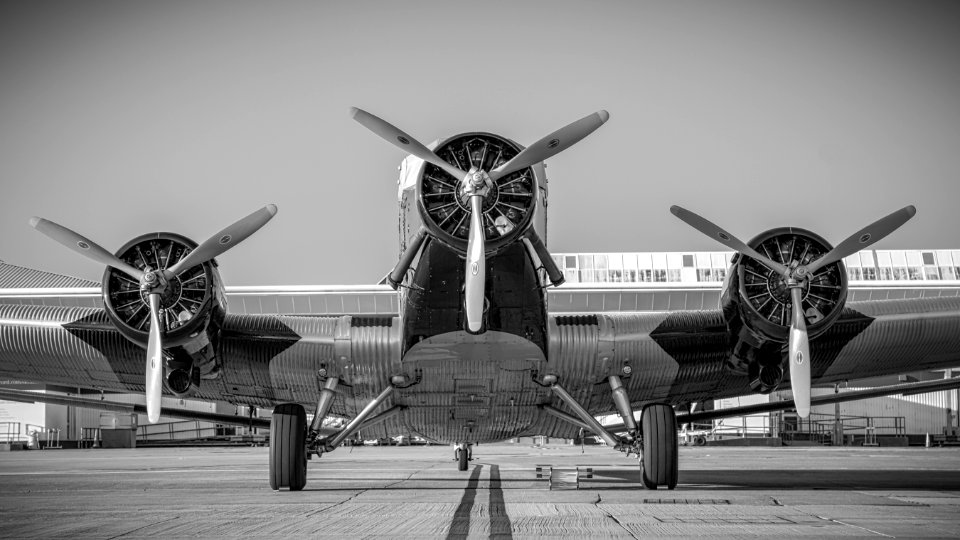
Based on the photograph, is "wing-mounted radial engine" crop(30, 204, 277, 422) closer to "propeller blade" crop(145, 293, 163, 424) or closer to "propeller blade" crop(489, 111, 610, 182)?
"propeller blade" crop(145, 293, 163, 424)

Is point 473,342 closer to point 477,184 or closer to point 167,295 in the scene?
point 477,184

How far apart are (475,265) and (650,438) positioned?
5082 mm

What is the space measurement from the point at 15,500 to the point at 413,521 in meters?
7.20

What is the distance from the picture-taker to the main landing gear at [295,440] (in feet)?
53.9

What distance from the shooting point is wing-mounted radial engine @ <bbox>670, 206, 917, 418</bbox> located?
1606 cm

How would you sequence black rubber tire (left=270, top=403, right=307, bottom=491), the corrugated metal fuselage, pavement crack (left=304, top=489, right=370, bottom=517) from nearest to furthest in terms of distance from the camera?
pavement crack (left=304, top=489, right=370, bottom=517), the corrugated metal fuselage, black rubber tire (left=270, top=403, right=307, bottom=491)

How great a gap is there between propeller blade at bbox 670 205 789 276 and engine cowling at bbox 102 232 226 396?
27.0 ft

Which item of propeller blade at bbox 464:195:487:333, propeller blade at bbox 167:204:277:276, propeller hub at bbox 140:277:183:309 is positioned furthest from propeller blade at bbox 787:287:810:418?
propeller hub at bbox 140:277:183:309

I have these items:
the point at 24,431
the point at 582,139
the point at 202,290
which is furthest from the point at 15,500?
the point at 24,431

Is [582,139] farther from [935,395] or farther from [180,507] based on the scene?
[935,395]

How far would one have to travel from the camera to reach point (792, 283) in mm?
15969

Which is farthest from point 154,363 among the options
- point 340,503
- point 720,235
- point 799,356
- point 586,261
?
point 586,261

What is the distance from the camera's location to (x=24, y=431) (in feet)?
202

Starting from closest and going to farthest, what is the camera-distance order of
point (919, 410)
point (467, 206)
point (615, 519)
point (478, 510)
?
1. point (615, 519)
2. point (478, 510)
3. point (467, 206)
4. point (919, 410)
